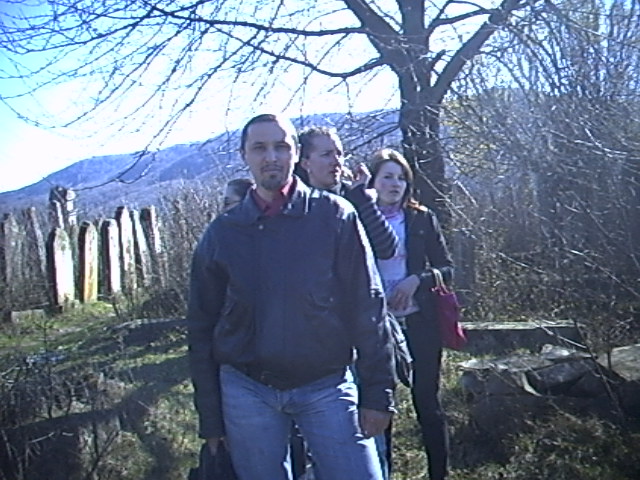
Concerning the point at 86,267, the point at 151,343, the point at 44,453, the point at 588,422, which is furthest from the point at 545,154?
the point at 86,267

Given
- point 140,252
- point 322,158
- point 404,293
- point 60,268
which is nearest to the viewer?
point 322,158

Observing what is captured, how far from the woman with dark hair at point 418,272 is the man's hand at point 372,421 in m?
1.20

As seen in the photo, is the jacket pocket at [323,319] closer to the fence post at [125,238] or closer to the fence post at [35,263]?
the fence post at [35,263]

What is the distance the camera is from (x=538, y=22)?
6.88m

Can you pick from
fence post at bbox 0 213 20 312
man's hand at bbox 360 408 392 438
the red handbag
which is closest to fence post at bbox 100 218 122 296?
fence post at bbox 0 213 20 312

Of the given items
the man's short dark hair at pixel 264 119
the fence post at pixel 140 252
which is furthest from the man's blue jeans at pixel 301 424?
the fence post at pixel 140 252

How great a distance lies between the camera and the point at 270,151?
107 inches

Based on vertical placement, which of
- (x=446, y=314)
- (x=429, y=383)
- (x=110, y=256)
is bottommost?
(x=429, y=383)

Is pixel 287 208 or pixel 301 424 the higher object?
pixel 287 208

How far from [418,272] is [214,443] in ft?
5.04

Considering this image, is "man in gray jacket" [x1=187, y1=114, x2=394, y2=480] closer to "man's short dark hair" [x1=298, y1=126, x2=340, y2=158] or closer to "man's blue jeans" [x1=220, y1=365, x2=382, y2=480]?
"man's blue jeans" [x1=220, y1=365, x2=382, y2=480]

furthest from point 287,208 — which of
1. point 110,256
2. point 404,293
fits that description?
point 110,256

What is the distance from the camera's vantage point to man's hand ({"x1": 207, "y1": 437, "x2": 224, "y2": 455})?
8.98 feet

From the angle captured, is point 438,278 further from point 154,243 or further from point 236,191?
point 154,243
